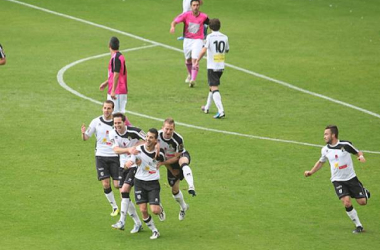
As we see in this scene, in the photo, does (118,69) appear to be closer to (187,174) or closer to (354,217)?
(187,174)

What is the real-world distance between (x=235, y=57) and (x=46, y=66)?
673cm

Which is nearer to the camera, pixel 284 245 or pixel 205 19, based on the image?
pixel 284 245

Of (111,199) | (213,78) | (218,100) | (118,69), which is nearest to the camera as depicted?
(111,199)

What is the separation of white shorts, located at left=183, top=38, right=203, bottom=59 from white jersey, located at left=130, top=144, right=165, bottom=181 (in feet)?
39.4

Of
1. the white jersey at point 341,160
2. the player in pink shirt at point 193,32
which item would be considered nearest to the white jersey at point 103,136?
the white jersey at point 341,160

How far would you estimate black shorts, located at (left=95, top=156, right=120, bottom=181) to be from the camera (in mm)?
16672

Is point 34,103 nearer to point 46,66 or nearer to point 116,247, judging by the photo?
point 46,66

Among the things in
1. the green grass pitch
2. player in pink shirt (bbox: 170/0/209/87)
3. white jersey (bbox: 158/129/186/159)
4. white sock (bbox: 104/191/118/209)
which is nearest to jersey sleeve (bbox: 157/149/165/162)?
white jersey (bbox: 158/129/186/159)

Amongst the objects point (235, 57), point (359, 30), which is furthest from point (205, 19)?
point (359, 30)

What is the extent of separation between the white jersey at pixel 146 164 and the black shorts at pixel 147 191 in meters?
0.08

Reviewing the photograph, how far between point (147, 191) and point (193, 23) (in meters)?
12.7

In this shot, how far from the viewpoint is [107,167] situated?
55.0ft

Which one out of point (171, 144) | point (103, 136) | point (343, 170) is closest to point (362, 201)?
point (343, 170)

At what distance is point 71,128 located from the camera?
2295 cm
